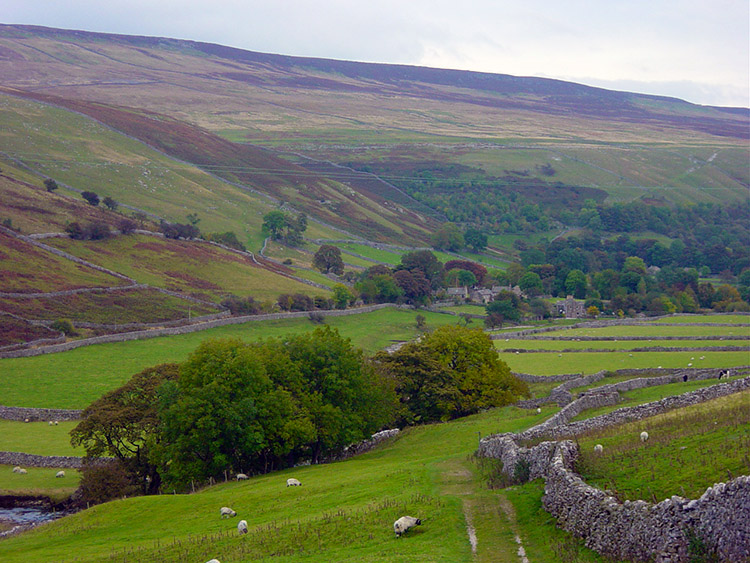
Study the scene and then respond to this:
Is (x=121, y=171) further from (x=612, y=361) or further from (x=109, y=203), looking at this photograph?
(x=612, y=361)

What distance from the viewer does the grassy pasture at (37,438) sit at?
5259 cm

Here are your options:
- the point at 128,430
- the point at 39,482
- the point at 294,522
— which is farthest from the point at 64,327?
the point at 294,522

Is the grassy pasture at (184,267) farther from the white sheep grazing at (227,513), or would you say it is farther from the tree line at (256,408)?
the white sheep grazing at (227,513)

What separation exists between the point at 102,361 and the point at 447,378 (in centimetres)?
3835

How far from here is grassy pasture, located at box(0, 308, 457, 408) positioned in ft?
214

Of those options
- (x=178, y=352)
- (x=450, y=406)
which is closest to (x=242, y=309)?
(x=178, y=352)

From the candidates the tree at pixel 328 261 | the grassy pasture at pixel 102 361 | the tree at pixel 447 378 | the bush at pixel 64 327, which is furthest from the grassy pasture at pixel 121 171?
the tree at pixel 447 378

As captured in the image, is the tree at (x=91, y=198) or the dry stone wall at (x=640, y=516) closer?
the dry stone wall at (x=640, y=516)

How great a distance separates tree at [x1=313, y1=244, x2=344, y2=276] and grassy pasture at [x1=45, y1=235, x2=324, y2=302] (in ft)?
58.8

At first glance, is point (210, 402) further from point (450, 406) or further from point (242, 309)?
point (242, 309)

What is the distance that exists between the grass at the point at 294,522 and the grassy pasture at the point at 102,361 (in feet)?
64.3

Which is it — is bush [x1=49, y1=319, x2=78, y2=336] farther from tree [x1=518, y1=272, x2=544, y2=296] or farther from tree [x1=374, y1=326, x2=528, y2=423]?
tree [x1=518, y1=272, x2=544, y2=296]

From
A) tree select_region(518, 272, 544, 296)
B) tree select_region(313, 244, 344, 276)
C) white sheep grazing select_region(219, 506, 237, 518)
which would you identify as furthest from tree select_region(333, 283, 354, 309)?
white sheep grazing select_region(219, 506, 237, 518)

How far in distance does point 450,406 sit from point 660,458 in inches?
1238
